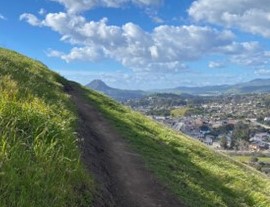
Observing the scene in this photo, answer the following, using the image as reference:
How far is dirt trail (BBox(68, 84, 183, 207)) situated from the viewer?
11.7 meters

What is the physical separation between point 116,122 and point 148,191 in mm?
11555

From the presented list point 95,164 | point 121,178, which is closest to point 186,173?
point 121,178

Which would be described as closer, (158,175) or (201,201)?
(201,201)

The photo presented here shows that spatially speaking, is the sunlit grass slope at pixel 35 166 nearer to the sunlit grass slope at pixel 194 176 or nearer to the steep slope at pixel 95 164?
the steep slope at pixel 95 164

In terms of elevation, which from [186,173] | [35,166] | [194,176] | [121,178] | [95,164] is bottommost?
[194,176]

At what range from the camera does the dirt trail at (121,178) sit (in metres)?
11.7

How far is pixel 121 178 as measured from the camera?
13.9 m

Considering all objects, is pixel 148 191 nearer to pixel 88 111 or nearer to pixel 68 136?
pixel 68 136

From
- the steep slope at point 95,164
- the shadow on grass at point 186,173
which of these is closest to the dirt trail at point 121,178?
the steep slope at point 95,164

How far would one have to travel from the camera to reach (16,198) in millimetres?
6305

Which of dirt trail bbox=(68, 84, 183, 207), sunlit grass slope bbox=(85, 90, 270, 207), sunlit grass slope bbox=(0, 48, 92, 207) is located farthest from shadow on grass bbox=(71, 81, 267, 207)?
sunlit grass slope bbox=(0, 48, 92, 207)

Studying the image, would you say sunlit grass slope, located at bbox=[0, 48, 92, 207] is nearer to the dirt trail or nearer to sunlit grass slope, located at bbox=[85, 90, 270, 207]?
the dirt trail

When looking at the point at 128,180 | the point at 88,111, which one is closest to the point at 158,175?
the point at 128,180

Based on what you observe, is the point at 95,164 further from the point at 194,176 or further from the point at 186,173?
the point at 194,176
